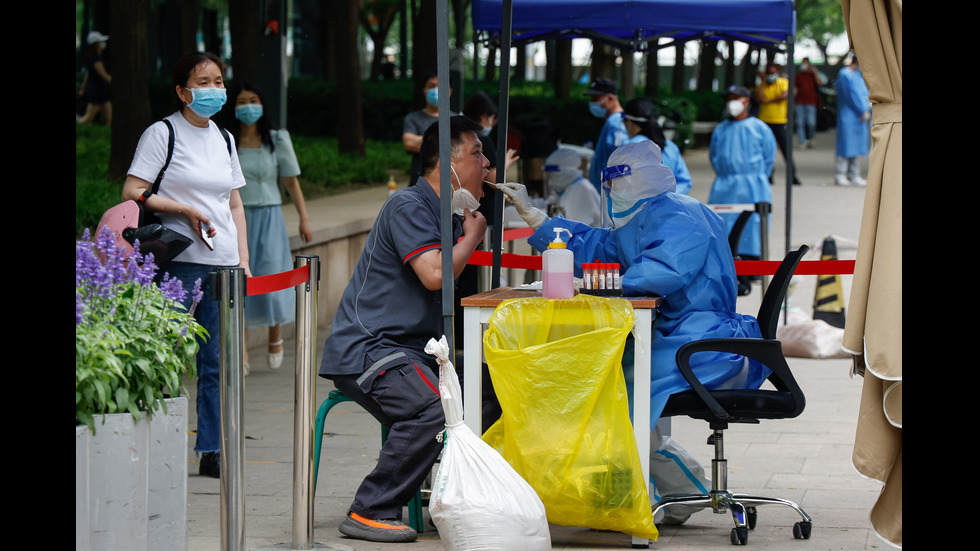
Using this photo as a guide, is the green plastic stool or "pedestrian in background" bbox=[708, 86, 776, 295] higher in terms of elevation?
"pedestrian in background" bbox=[708, 86, 776, 295]

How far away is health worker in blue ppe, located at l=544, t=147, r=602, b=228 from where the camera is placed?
9883 millimetres

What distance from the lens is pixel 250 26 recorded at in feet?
47.2

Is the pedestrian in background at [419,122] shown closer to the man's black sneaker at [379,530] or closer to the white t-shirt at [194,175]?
the white t-shirt at [194,175]

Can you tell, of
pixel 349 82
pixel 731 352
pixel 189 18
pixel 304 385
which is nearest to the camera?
pixel 304 385

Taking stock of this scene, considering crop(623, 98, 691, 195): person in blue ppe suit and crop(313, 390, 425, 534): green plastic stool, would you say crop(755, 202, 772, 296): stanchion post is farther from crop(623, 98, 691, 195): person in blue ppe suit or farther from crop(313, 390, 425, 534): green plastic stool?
crop(313, 390, 425, 534): green plastic stool

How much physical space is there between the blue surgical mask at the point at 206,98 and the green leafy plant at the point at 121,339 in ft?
5.65

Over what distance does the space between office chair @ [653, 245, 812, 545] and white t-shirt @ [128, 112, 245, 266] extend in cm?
210

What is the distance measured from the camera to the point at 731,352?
4668 mm

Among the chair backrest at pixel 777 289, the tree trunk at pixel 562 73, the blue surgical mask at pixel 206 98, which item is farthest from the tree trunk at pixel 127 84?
the tree trunk at pixel 562 73

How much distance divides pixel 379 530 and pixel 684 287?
4.66ft

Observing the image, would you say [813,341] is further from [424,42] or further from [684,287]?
[424,42]

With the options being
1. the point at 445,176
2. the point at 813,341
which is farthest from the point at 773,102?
the point at 445,176

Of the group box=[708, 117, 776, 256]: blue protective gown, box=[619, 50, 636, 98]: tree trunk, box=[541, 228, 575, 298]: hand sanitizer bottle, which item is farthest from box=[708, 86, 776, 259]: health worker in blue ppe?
box=[619, 50, 636, 98]: tree trunk

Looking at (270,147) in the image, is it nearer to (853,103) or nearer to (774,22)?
(774,22)
